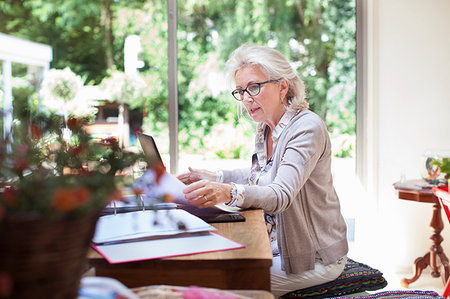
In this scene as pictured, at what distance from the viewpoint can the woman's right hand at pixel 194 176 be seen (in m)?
2.16

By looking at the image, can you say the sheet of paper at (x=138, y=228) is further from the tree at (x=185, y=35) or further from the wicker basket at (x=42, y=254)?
the tree at (x=185, y=35)

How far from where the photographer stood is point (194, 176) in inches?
85.8

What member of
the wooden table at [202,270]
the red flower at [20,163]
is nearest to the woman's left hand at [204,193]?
the wooden table at [202,270]

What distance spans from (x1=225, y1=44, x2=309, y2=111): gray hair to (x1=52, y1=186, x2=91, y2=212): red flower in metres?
1.58

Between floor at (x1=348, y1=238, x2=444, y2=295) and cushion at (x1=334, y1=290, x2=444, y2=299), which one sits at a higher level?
cushion at (x1=334, y1=290, x2=444, y2=299)

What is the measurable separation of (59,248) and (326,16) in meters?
3.50

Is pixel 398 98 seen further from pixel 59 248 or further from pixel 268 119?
pixel 59 248

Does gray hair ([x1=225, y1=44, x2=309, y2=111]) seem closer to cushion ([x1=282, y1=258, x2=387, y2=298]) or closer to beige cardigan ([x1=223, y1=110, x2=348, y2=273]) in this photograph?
beige cardigan ([x1=223, y1=110, x2=348, y2=273])

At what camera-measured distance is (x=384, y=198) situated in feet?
11.6

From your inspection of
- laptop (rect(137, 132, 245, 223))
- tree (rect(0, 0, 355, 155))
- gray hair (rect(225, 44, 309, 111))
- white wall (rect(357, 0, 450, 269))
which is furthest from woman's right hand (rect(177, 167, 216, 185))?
white wall (rect(357, 0, 450, 269))

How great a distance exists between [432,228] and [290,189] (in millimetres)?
2035

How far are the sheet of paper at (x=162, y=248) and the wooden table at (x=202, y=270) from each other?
19mm

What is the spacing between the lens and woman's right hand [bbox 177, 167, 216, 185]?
2.16 metres

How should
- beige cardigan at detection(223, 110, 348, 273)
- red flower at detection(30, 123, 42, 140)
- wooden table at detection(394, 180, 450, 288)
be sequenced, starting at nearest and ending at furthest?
red flower at detection(30, 123, 42, 140) < beige cardigan at detection(223, 110, 348, 273) < wooden table at detection(394, 180, 450, 288)
